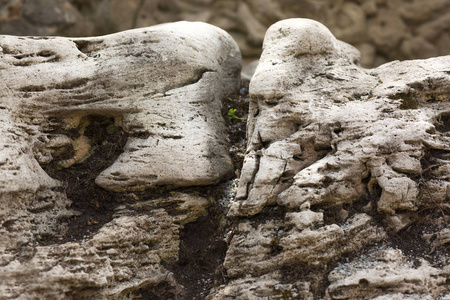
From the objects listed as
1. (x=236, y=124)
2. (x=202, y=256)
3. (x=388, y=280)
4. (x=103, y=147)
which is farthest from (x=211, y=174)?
(x=388, y=280)

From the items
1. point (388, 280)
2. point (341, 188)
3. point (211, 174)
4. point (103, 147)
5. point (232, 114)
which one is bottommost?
point (388, 280)

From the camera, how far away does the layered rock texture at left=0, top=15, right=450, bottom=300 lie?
393 centimetres

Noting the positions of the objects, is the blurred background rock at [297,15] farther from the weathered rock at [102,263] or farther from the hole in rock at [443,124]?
the weathered rock at [102,263]

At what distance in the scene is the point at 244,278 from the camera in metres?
4.02

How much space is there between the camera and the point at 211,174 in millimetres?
4566

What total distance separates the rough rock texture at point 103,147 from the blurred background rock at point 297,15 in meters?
5.74

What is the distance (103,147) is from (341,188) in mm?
2372

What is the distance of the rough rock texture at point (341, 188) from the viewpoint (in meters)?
3.88

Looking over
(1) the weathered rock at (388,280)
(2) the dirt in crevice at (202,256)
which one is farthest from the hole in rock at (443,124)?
(2) the dirt in crevice at (202,256)

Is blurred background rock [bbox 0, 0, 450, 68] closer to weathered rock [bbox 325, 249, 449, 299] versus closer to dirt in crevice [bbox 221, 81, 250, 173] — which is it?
dirt in crevice [bbox 221, 81, 250, 173]

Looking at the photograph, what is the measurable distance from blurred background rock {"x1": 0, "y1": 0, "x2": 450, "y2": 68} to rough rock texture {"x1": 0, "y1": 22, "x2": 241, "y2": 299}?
18.8ft

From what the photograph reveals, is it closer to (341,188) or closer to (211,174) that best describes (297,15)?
(211,174)

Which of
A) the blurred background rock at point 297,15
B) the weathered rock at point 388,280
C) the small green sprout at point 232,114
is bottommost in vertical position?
the weathered rock at point 388,280

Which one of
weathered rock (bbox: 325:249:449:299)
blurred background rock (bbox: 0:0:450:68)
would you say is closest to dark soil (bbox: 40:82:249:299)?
weathered rock (bbox: 325:249:449:299)
